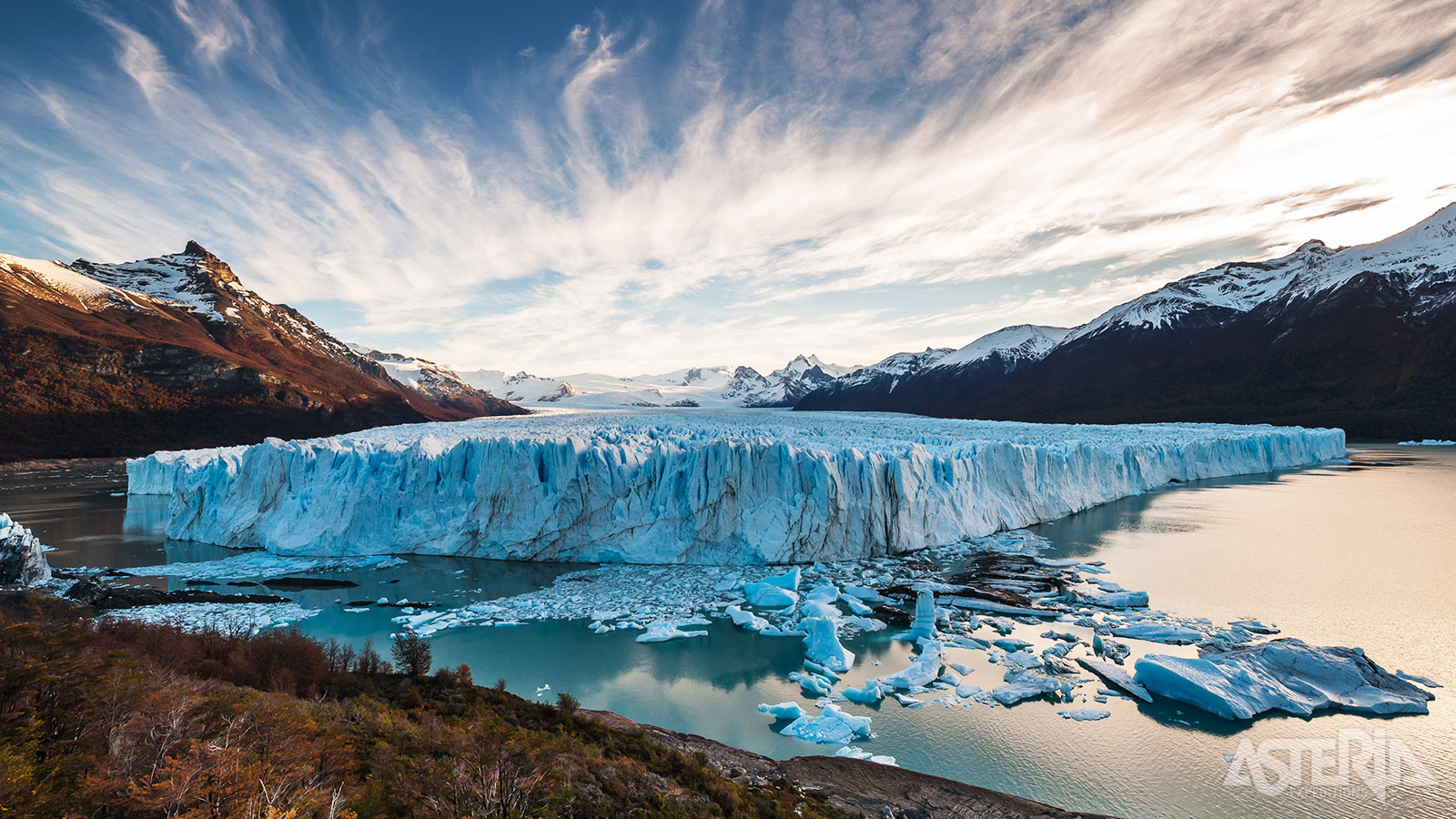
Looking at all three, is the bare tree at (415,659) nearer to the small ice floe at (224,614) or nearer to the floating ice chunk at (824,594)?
the small ice floe at (224,614)

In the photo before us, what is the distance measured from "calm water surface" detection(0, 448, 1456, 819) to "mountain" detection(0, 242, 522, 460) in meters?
24.2

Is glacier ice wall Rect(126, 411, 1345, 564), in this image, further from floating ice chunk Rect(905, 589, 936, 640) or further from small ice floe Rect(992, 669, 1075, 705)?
small ice floe Rect(992, 669, 1075, 705)

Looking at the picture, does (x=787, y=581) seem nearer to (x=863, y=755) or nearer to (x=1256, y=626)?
(x=863, y=755)

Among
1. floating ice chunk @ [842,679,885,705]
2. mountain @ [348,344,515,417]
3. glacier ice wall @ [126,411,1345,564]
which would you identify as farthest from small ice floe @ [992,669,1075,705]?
mountain @ [348,344,515,417]

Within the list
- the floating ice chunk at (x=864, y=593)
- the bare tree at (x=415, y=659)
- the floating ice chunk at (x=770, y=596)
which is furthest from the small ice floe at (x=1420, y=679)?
the bare tree at (x=415, y=659)

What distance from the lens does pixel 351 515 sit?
15.4 metres

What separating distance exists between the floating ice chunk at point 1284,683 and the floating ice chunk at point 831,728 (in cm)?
399

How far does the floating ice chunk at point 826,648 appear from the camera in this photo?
8.20 m

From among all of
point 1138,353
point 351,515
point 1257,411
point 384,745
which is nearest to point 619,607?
point 384,745

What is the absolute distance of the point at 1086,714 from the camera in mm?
6734

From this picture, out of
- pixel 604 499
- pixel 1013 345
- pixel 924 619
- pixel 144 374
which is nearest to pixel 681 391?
pixel 1013 345

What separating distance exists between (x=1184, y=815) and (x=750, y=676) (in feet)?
16.1

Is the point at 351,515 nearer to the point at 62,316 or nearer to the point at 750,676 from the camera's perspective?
the point at 750,676

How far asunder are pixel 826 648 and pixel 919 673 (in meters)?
1.39
